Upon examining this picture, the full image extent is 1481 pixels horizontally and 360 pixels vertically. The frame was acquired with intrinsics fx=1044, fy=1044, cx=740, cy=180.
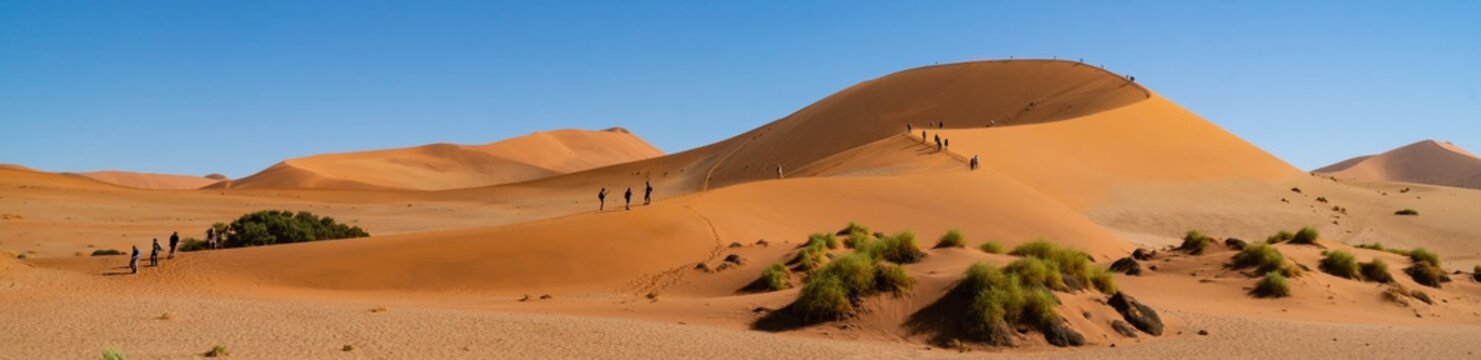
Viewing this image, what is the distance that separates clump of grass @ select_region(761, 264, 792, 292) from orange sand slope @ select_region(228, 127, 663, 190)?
6970cm

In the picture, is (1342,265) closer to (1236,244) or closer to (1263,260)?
(1236,244)

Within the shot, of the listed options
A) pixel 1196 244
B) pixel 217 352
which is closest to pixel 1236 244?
pixel 1196 244

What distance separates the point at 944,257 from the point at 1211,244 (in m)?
8.45

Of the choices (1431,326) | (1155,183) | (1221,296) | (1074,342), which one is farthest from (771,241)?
(1155,183)

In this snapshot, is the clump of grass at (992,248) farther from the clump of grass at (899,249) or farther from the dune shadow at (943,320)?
the dune shadow at (943,320)

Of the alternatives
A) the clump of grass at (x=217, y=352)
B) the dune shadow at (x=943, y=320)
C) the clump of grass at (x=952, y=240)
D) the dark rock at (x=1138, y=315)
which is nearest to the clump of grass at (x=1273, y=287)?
the dark rock at (x=1138, y=315)

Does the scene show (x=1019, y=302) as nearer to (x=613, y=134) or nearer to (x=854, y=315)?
(x=854, y=315)

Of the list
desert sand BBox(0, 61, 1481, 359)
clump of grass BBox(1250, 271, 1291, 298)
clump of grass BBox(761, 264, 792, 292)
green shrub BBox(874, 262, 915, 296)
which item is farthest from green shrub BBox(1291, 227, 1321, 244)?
green shrub BBox(874, 262, 915, 296)

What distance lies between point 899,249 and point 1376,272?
11.3m

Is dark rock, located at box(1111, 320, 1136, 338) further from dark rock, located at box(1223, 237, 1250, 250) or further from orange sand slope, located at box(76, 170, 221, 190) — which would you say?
orange sand slope, located at box(76, 170, 221, 190)

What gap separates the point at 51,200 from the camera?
5131 centimetres

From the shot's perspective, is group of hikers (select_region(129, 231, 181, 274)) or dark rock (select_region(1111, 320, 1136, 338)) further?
group of hikers (select_region(129, 231, 181, 274))

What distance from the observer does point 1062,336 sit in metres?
15.2

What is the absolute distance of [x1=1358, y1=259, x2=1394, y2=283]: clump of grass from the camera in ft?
77.1
